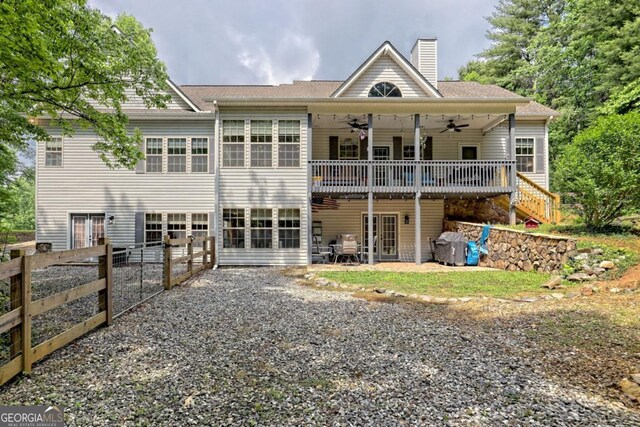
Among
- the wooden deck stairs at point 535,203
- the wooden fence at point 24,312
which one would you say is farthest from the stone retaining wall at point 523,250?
the wooden fence at point 24,312

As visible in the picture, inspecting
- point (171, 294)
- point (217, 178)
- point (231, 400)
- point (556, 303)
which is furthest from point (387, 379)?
point (217, 178)

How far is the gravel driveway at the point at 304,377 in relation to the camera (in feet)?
8.68

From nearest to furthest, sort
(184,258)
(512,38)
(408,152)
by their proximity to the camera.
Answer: (184,258), (408,152), (512,38)

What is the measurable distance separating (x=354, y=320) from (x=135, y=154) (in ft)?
25.1

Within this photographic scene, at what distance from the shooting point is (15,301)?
3289 millimetres

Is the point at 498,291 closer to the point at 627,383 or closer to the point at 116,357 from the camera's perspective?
the point at 627,383

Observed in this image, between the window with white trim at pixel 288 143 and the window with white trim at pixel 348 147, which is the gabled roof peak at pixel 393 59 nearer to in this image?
the window with white trim at pixel 288 143

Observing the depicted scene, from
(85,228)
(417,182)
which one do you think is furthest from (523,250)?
(85,228)

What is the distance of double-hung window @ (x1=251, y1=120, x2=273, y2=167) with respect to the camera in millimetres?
12492

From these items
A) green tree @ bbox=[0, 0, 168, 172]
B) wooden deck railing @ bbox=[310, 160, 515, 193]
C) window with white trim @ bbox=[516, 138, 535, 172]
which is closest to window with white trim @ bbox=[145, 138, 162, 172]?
green tree @ bbox=[0, 0, 168, 172]

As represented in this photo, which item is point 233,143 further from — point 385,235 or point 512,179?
point 512,179

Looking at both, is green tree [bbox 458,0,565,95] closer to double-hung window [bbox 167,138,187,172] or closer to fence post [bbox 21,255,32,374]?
double-hung window [bbox 167,138,187,172]

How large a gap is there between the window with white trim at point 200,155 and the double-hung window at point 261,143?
189cm
